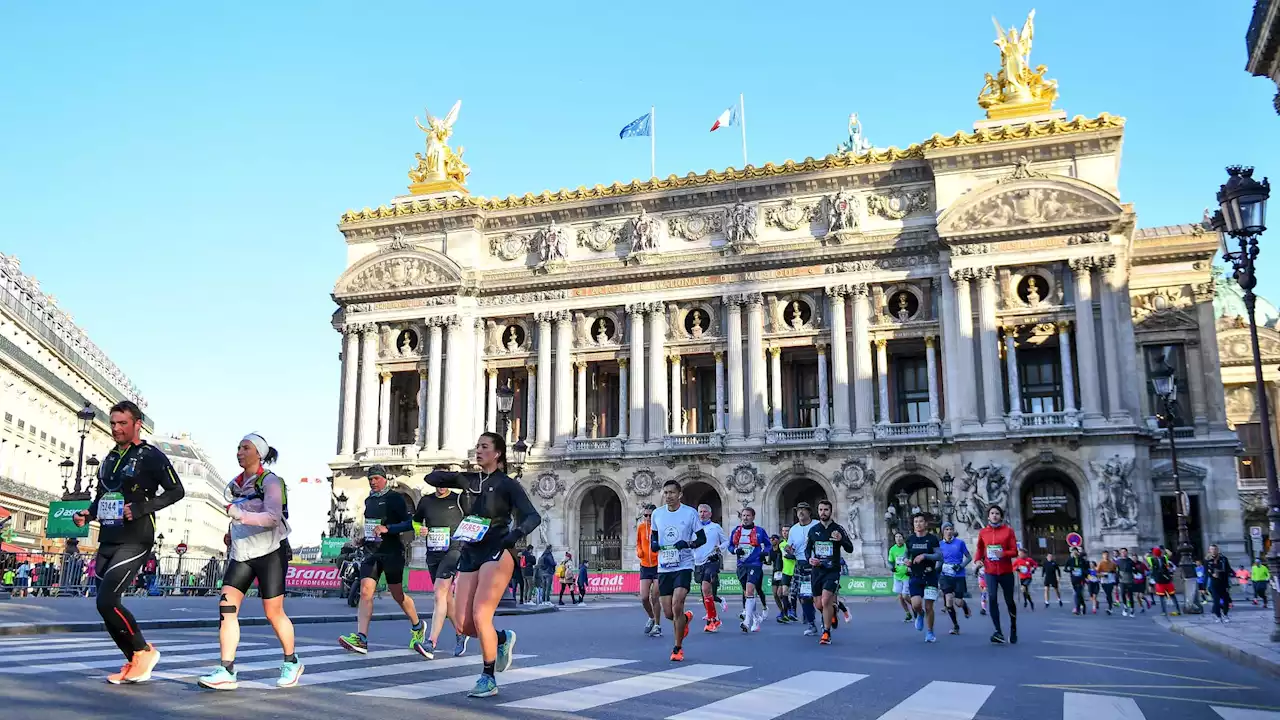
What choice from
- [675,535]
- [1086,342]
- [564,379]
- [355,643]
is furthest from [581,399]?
[355,643]

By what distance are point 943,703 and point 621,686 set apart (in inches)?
109

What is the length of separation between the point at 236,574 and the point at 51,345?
219ft

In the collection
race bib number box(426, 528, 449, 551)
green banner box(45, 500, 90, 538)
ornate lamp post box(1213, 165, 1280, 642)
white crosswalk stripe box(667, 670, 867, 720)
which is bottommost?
white crosswalk stripe box(667, 670, 867, 720)

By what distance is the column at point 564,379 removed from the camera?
165ft

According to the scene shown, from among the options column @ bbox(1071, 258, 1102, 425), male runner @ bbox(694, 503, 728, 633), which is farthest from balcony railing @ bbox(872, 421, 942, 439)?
male runner @ bbox(694, 503, 728, 633)

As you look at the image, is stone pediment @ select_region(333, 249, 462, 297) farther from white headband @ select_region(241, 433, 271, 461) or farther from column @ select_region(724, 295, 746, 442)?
white headband @ select_region(241, 433, 271, 461)

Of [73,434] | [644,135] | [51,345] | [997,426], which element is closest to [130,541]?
[997,426]

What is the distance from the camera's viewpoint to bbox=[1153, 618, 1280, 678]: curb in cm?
1189

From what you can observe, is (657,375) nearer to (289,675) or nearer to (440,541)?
(440,541)

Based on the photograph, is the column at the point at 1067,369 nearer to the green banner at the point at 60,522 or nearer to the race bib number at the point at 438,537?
the race bib number at the point at 438,537

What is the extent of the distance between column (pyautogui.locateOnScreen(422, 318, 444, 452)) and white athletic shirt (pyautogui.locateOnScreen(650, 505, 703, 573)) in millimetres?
37811

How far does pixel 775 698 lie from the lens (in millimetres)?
9062

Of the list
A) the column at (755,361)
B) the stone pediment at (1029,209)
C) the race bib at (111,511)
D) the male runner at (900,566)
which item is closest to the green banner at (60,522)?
the race bib at (111,511)

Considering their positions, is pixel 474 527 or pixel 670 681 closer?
pixel 474 527
